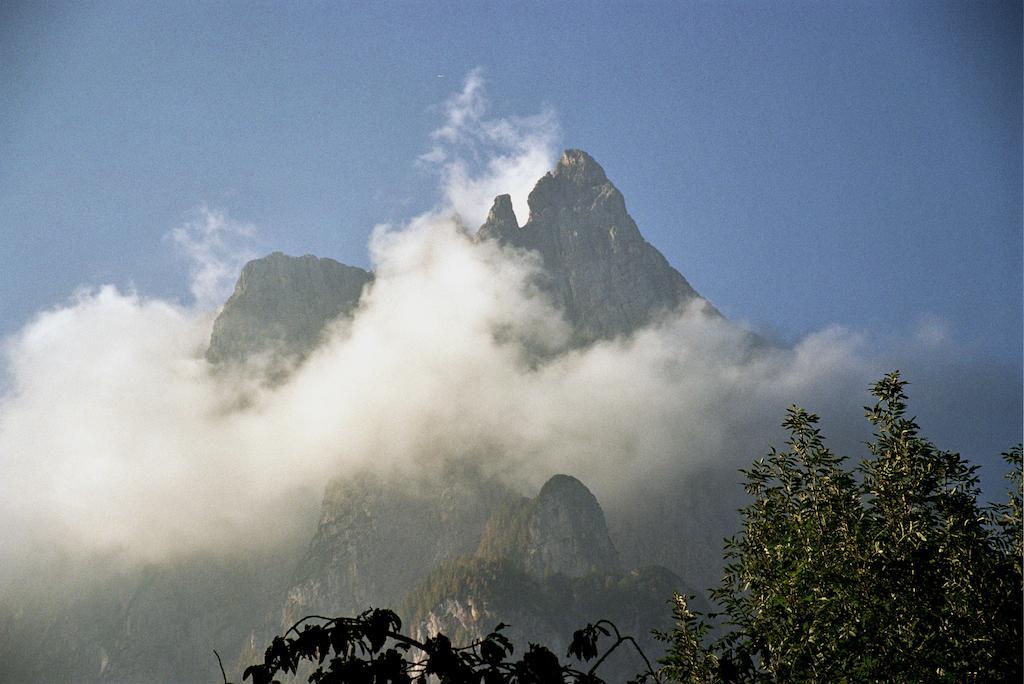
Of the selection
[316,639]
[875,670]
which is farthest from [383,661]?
[875,670]

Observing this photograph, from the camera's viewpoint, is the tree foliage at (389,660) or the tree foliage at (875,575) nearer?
the tree foliage at (389,660)

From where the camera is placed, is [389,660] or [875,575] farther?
[875,575]

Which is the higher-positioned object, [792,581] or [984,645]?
[792,581]

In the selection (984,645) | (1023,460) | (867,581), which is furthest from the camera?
(1023,460)

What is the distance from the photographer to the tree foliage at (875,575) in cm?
2061

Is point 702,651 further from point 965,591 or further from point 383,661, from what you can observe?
point 383,661

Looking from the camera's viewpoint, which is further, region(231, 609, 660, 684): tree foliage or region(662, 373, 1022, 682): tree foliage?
region(662, 373, 1022, 682): tree foliage

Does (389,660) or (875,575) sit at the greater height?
(875,575)

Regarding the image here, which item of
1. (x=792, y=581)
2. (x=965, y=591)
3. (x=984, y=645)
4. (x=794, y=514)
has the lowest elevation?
(x=984, y=645)

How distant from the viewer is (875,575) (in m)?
22.6

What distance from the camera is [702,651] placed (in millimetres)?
24109

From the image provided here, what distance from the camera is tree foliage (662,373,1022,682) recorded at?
67.6 feet

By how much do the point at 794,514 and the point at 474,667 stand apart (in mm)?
21539

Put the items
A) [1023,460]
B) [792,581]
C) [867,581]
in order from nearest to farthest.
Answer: [867,581], [792,581], [1023,460]
